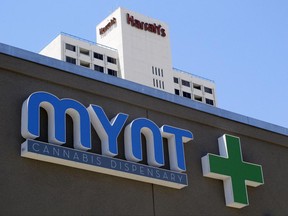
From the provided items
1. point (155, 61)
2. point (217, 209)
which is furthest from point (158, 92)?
point (155, 61)

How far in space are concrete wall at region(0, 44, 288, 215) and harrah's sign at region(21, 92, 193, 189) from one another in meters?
0.27

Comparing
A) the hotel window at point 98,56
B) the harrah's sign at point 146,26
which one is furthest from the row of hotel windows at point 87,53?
the harrah's sign at point 146,26

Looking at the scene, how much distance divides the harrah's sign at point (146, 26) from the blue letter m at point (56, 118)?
91937mm

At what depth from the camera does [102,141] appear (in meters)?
19.9

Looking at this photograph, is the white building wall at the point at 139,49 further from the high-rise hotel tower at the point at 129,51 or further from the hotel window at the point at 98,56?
the hotel window at the point at 98,56

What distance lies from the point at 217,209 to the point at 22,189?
684 centimetres

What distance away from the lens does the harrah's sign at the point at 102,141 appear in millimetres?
18484

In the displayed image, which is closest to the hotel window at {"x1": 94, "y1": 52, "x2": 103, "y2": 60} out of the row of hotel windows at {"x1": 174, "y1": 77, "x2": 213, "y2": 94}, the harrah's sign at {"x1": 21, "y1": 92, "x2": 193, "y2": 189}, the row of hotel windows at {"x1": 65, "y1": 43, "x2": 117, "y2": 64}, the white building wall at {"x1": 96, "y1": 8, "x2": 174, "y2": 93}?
the row of hotel windows at {"x1": 65, "y1": 43, "x2": 117, "y2": 64}

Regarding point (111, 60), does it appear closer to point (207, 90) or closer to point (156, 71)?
point (156, 71)

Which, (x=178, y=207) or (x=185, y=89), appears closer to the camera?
(x=178, y=207)

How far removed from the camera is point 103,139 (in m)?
19.9

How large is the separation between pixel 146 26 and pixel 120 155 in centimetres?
9289

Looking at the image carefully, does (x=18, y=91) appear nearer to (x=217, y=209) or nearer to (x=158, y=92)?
(x=158, y=92)

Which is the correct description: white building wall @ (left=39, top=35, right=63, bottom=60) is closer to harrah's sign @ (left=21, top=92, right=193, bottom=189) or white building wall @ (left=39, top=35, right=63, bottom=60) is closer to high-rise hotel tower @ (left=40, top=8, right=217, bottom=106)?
high-rise hotel tower @ (left=40, top=8, right=217, bottom=106)
